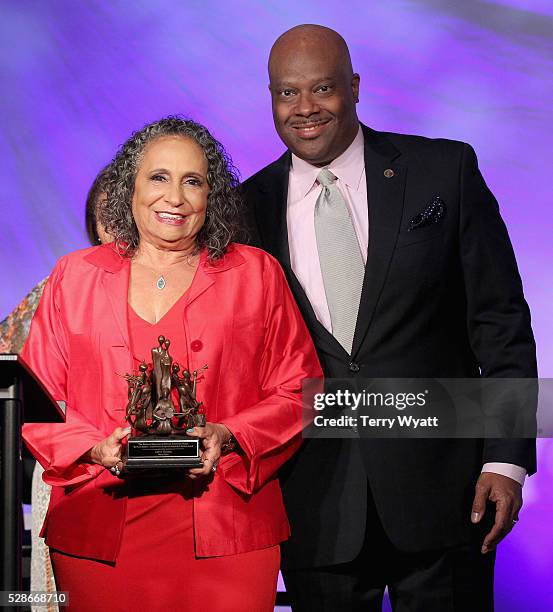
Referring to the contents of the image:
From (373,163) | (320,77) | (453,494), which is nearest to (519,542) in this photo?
(453,494)

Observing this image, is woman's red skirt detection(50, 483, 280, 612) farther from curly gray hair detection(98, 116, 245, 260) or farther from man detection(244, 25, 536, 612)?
curly gray hair detection(98, 116, 245, 260)

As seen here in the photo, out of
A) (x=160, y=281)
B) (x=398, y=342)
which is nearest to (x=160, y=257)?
(x=160, y=281)

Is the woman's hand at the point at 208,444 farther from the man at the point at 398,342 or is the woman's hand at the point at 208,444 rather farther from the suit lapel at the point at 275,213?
the suit lapel at the point at 275,213

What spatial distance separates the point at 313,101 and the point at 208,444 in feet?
3.87

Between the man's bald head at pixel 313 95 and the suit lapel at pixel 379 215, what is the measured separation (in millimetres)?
123

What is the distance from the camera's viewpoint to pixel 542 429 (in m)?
3.77

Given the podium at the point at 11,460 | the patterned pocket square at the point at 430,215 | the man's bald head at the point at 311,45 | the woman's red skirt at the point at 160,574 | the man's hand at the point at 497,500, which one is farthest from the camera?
the man's bald head at the point at 311,45

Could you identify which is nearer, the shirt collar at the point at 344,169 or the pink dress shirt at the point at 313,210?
the pink dress shirt at the point at 313,210

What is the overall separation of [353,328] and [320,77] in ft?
2.58

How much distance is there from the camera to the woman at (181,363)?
9.35ft

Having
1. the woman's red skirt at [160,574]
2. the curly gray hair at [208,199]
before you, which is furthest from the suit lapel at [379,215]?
the woman's red skirt at [160,574]

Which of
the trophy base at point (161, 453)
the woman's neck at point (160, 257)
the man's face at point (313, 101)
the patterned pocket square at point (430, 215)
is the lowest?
the trophy base at point (161, 453)

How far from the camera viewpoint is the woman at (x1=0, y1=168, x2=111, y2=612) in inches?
154

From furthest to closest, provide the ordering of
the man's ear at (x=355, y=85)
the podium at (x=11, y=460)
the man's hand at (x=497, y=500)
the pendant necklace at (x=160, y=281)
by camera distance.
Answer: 1. the man's ear at (x=355, y=85)
2. the man's hand at (x=497, y=500)
3. the pendant necklace at (x=160, y=281)
4. the podium at (x=11, y=460)
